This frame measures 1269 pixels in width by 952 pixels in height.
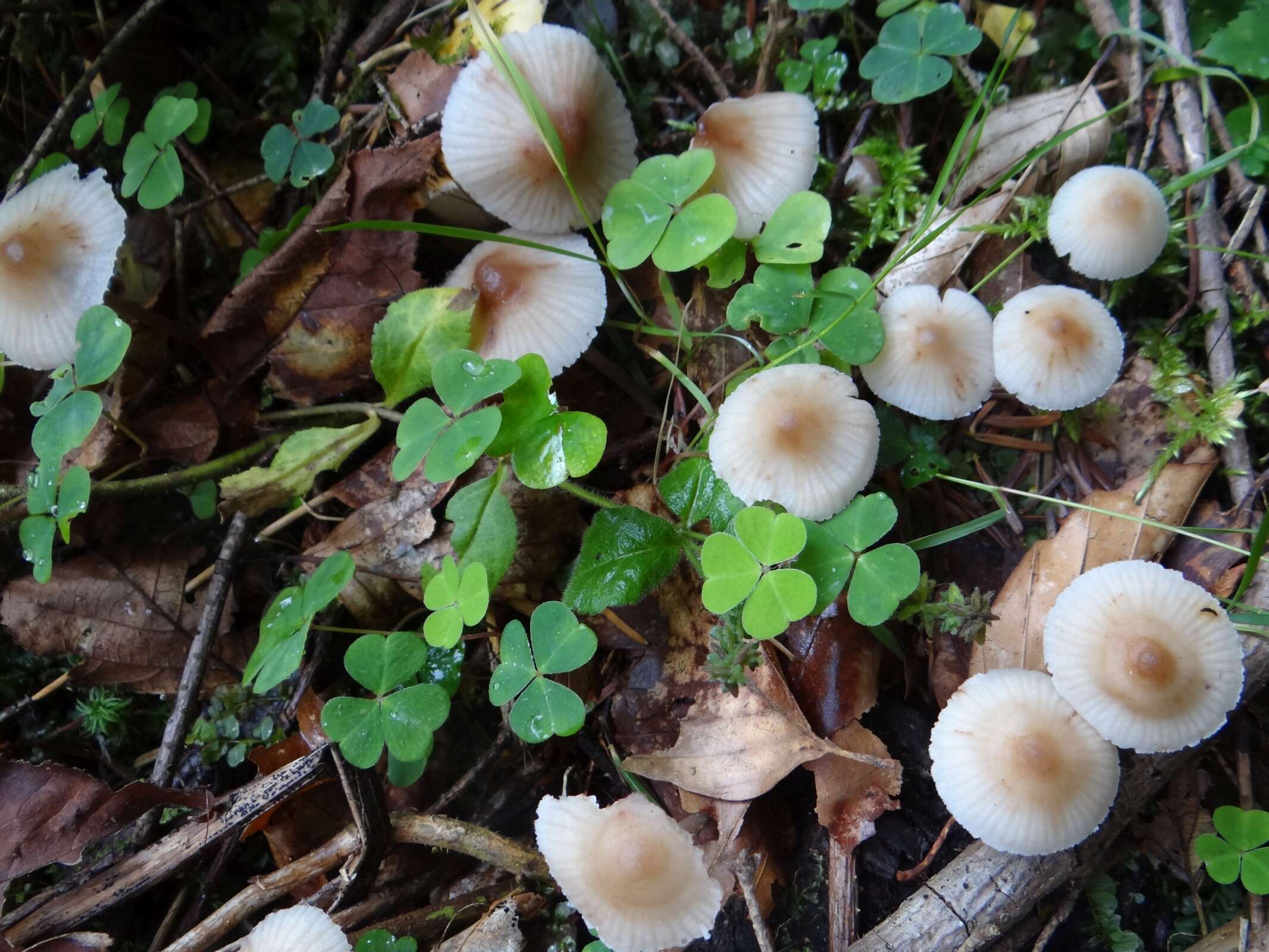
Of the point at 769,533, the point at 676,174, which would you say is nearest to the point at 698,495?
the point at 769,533

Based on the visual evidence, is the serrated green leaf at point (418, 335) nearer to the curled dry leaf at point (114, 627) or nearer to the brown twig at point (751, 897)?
the curled dry leaf at point (114, 627)

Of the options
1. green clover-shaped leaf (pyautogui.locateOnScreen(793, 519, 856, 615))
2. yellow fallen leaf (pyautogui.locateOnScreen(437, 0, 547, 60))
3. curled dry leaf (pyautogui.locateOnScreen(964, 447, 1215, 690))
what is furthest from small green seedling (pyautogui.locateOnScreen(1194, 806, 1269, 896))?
yellow fallen leaf (pyautogui.locateOnScreen(437, 0, 547, 60))

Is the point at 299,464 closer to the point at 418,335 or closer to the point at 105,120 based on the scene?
the point at 418,335

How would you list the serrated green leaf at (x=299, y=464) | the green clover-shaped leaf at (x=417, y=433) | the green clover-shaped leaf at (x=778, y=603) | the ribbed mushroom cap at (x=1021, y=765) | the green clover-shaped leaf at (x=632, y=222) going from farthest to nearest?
the serrated green leaf at (x=299, y=464) → the green clover-shaped leaf at (x=632, y=222) → the green clover-shaped leaf at (x=417, y=433) → the green clover-shaped leaf at (x=778, y=603) → the ribbed mushroom cap at (x=1021, y=765)

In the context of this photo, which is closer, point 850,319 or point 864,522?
point 864,522

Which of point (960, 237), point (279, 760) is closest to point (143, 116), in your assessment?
point (279, 760)

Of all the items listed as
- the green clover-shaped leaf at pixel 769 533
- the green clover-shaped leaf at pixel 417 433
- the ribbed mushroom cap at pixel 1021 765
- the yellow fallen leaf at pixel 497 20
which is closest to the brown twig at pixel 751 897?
the ribbed mushroom cap at pixel 1021 765

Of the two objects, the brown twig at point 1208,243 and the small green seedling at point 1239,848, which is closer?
the small green seedling at point 1239,848

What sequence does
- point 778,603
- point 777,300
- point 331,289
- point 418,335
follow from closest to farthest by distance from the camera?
1. point 778,603
2. point 777,300
3. point 418,335
4. point 331,289
